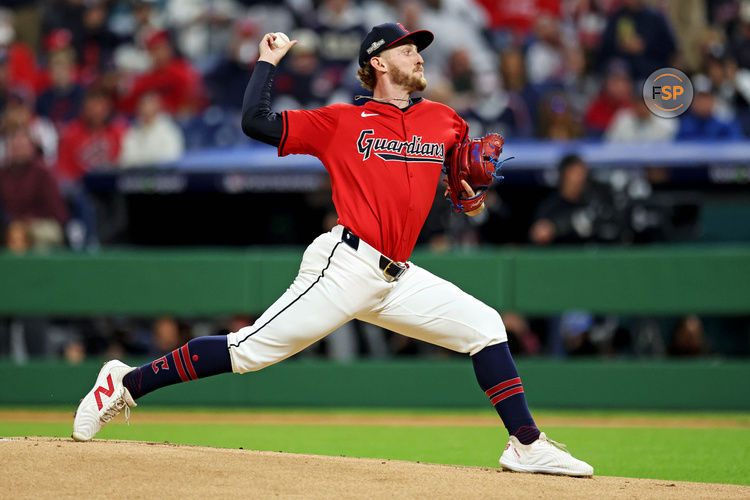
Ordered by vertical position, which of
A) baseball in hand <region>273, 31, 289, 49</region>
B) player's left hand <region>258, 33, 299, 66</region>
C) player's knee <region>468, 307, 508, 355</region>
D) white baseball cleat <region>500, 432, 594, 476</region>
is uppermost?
baseball in hand <region>273, 31, 289, 49</region>

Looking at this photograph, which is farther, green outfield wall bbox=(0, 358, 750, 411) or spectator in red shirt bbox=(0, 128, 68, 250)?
spectator in red shirt bbox=(0, 128, 68, 250)

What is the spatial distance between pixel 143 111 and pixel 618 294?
528 centimetres

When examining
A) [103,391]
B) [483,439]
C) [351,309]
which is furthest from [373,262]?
[483,439]

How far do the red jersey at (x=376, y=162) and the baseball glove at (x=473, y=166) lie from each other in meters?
0.16

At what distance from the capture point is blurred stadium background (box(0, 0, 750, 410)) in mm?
8531

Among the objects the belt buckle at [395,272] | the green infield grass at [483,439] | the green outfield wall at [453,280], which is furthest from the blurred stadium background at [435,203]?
the belt buckle at [395,272]

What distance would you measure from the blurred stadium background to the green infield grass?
2.47 feet

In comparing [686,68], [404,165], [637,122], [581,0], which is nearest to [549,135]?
[637,122]

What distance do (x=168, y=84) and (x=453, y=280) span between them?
4636 mm

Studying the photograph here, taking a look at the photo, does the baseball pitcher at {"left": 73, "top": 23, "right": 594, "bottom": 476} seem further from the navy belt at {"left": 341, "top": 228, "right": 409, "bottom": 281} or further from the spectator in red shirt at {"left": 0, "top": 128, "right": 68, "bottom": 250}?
the spectator in red shirt at {"left": 0, "top": 128, "right": 68, "bottom": 250}

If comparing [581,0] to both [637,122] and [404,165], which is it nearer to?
[637,122]

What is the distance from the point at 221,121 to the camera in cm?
1063

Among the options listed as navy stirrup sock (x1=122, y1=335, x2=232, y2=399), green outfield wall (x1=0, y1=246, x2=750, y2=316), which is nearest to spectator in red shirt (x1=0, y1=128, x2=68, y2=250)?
green outfield wall (x1=0, y1=246, x2=750, y2=316)

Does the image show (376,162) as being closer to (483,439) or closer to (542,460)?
(542,460)
